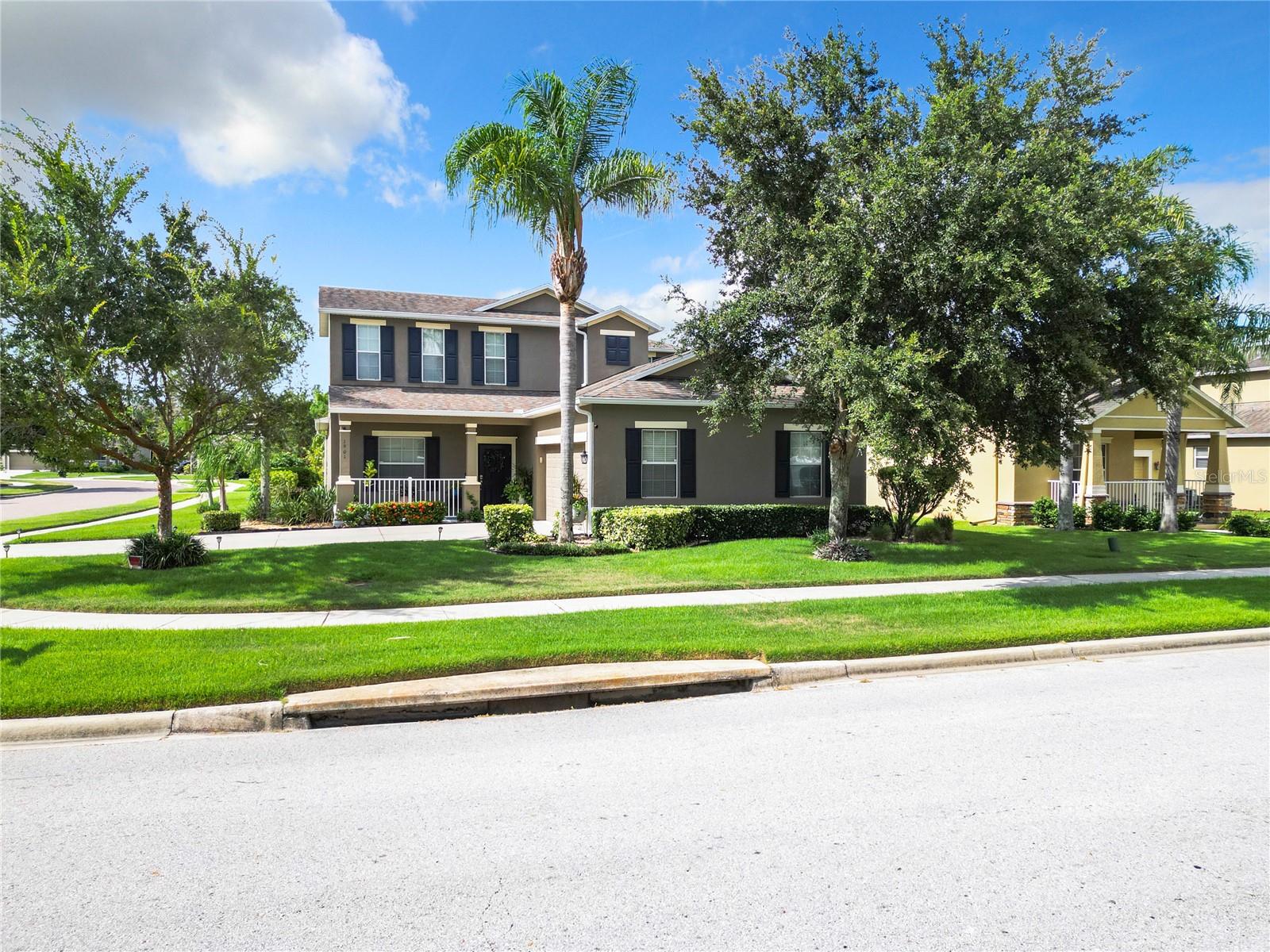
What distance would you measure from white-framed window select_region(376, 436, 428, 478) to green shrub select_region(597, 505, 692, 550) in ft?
26.9

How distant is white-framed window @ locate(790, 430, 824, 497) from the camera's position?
1980 cm

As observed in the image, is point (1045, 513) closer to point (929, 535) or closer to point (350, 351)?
point (929, 535)

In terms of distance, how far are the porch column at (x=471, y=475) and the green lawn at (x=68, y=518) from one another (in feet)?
25.7

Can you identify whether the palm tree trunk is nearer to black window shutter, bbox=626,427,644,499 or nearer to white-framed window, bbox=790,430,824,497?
black window shutter, bbox=626,427,644,499

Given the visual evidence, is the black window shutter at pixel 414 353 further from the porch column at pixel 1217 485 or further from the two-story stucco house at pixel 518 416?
the porch column at pixel 1217 485

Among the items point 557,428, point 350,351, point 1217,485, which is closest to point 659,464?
point 557,428

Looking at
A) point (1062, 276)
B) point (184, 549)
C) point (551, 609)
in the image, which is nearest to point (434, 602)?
point (551, 609)

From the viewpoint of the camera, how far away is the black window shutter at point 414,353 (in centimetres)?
2358

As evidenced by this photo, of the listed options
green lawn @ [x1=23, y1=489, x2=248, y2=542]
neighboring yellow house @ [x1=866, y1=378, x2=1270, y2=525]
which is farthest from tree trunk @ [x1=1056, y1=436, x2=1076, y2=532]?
green lawn @ [x1=23, y1=489, x2=248, y2=542]

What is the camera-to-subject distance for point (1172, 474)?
76.0ft

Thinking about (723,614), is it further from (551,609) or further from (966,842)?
(966,842)

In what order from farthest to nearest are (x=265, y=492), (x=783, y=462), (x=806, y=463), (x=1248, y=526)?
(x=265, y=492), (x=1248, y=526), (x=806, y=463), (x=783, y=462)

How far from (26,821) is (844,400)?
12014mm

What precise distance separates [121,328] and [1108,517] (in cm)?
2432
